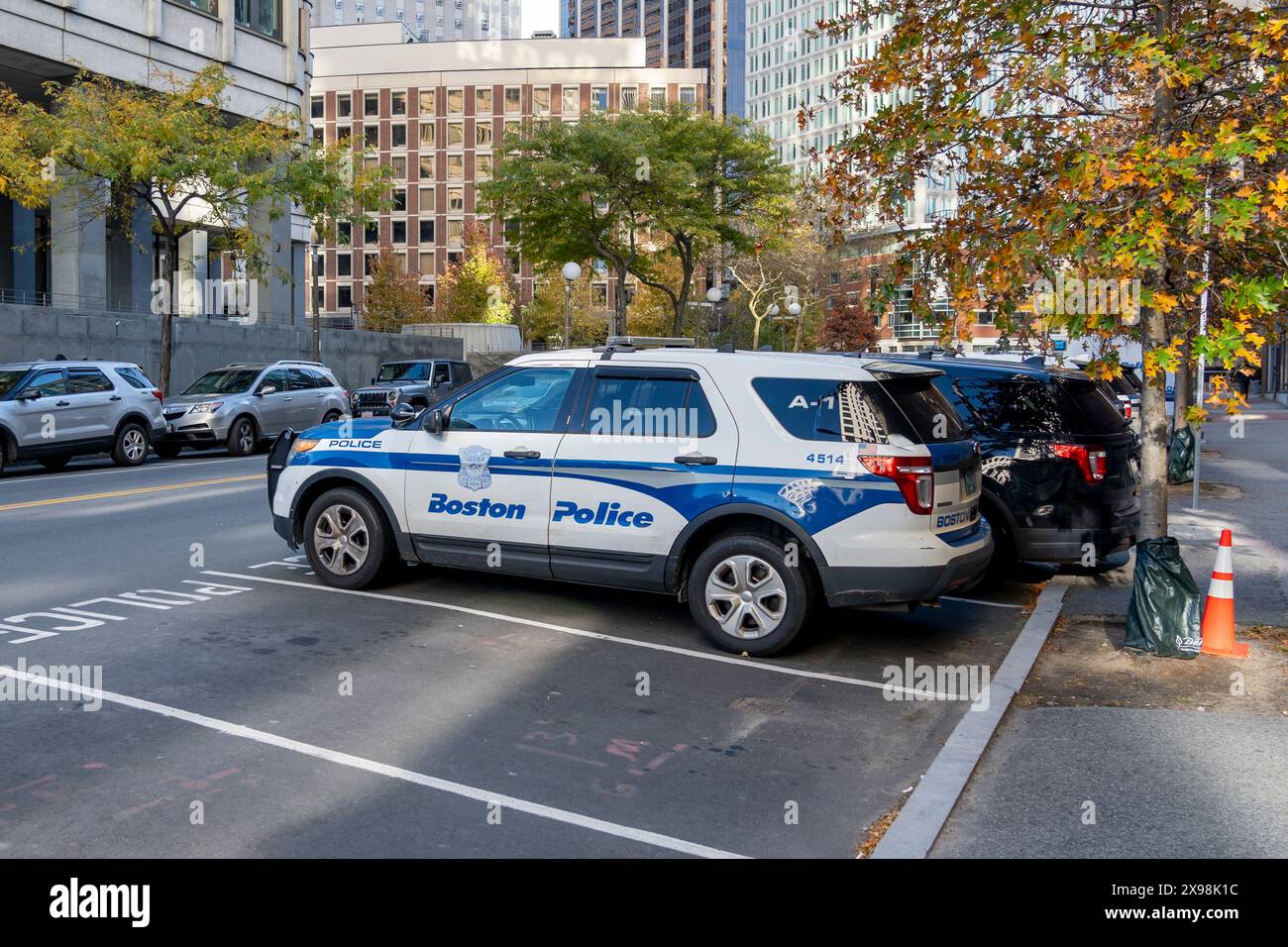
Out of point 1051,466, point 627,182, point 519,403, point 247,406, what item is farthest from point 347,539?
point 627,182

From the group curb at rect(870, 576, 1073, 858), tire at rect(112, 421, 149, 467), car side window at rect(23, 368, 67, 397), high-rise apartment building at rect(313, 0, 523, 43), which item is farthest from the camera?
high-rise apartment building at rect(313, 0, 523, 43)

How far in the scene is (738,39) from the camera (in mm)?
156500

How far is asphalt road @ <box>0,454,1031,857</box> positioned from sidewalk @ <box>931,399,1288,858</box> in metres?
0.45

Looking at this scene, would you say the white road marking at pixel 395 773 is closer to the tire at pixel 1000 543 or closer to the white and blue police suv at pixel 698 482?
the white and blue police suv at pixel 698 482

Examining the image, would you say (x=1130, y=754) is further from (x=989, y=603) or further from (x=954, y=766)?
(x=989, y=603)

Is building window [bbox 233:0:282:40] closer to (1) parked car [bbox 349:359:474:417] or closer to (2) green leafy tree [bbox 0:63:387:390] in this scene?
(2) green leafy tree [bbox 0:63:387:390]

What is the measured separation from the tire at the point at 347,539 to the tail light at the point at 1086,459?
17.6 ft

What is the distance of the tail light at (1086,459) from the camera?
9.56 metres

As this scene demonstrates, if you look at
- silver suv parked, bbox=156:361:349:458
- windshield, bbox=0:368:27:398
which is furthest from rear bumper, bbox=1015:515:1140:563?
windshield, bbox=0:368:27:398

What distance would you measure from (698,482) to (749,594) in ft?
2.54

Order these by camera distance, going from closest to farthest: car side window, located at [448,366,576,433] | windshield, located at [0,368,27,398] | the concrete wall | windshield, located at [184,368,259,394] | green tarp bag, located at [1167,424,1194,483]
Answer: car side window, located at [448,366,576,433] → green tarp bag, located at [1167,424,1194,483] → windshield, located at [0,368,27,398] → windshield, located at [184,368,259,394] → the concrete wall

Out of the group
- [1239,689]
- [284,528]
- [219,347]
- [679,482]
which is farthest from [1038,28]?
[219,347]

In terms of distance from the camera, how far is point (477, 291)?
3049 inches

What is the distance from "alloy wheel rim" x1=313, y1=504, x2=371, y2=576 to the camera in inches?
358
